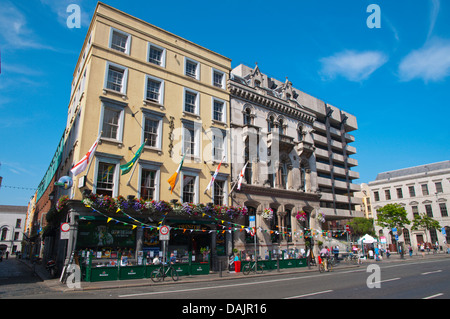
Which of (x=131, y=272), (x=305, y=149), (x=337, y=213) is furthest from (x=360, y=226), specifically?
(x=131, y=272)

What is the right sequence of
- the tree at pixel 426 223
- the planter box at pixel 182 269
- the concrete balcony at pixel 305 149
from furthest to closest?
the tree at pixel 426 223 → the concrete balcony at pixel 305 149 → the planter box at pixel 182 269

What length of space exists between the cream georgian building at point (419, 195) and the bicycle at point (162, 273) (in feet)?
186

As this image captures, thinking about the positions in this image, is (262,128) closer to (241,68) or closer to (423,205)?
(241,68)

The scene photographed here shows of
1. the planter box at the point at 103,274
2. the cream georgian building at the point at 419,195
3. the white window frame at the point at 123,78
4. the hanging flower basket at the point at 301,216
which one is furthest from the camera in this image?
the cream georgian building at the point at 419,195

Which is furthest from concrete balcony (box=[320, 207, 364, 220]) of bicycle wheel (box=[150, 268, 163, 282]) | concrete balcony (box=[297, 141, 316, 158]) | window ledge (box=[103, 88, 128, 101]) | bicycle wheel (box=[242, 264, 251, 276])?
window ledge (box=[103, 88, 128, 101])

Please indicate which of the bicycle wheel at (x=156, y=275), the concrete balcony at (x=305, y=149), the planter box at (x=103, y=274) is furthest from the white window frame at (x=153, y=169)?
the concrete balcony at (x=305, y=149)

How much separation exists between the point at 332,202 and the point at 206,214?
38.0 meters

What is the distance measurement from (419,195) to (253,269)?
57796 millimetres

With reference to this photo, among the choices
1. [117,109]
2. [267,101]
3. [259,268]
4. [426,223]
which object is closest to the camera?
[117,109]

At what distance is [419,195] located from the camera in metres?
64.7

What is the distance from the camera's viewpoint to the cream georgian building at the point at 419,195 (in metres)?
60.1

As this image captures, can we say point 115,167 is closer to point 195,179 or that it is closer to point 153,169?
→ point 153,169

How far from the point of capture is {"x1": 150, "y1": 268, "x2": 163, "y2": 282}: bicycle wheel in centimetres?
1705

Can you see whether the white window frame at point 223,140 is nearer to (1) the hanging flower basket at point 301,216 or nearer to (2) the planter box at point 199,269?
(2) the planter box at point 199,269
